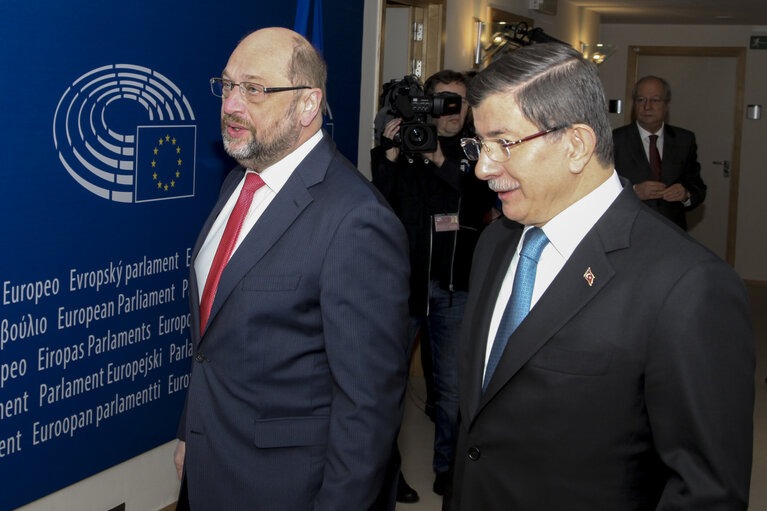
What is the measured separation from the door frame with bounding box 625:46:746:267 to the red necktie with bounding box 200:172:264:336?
8.58m

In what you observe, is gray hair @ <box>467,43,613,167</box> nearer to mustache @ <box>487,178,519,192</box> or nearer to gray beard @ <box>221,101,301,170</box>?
mustache @ <box>487,178,519,192</box>

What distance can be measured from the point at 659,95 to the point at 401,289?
4.29 m

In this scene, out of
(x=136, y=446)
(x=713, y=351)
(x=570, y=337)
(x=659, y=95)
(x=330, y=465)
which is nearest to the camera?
(x=713, y=351)

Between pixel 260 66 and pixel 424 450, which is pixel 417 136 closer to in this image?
pixel 260 66

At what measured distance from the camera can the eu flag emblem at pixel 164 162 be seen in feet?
9.65

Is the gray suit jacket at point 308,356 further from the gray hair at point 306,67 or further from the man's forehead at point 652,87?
the man's forehead at point 652,87

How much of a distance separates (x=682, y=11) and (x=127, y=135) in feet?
24.4

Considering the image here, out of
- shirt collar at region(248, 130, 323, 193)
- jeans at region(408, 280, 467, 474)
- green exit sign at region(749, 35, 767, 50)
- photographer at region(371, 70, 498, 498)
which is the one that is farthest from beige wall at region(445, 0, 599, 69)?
shirt collar at region(248, 130, 323, 193)

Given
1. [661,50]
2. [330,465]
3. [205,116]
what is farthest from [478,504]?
[661,50]

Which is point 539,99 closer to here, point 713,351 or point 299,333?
point 713,351

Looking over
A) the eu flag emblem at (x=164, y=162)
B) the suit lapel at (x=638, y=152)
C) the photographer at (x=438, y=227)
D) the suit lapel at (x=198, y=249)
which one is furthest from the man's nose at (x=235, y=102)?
the suit lapel at (x=638, y=152)

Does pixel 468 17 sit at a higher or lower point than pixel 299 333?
higher

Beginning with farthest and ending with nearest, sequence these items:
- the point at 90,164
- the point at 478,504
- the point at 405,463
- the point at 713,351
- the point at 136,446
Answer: the point at 405,463 → the point at 136,446 → the point at 90,164 → the point at 478,504 → the point at 713,351

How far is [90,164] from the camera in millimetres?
2713
